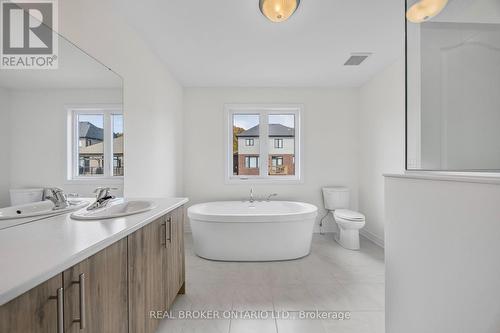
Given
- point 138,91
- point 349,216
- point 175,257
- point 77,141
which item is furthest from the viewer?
point 349,216

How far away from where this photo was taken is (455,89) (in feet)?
3.79

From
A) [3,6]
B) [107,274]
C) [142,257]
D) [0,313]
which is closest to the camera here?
[0,313]

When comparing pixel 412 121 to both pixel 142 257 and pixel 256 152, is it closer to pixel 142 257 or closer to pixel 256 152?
pixel 142 257

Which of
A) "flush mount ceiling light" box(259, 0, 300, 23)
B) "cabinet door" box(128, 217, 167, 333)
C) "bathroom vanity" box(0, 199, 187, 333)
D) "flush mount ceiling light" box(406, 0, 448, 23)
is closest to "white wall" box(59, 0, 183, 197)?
"cabinet door" box(128, 217, 167, 333)

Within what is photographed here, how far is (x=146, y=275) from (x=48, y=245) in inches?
24.1

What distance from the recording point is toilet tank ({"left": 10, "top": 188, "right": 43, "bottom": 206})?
119 centimetres

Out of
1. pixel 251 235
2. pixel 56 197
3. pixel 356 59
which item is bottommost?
pixel 251 235

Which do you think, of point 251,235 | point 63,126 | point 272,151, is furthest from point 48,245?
point 272,151

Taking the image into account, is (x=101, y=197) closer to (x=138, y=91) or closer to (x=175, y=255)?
(x=175, y=255)

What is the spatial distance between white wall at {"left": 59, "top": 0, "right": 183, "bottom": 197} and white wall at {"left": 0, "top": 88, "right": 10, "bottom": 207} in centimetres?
59

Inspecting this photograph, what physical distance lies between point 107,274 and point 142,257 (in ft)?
1.04

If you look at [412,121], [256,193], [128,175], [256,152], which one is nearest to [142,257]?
[128,175]

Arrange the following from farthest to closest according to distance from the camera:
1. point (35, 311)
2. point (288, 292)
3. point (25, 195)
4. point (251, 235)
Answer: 1. point (251, 235)
2. point (288, 292)
3. point (25, 195)
4. point (35, 311)

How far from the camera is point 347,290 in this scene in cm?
216
